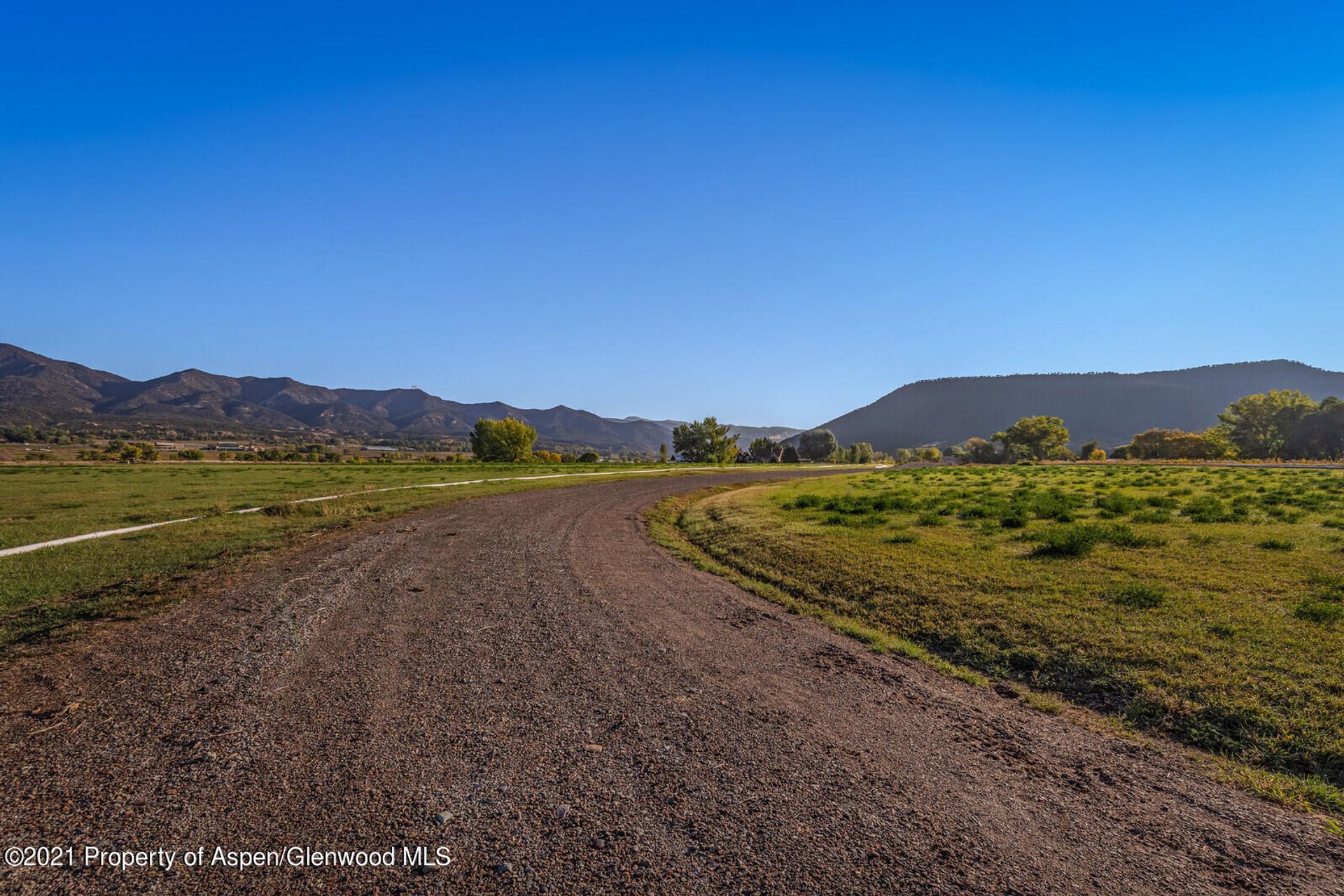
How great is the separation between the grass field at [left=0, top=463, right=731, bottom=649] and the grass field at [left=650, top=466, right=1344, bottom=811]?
36.7ft

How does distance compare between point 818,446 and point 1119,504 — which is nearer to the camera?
point 1119,504

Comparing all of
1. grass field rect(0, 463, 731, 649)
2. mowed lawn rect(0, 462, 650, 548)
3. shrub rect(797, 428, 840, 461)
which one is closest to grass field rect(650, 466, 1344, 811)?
grass field rect(0, 463, 731, 649)

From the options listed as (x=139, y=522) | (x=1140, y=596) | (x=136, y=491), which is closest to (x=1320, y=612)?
(x=1140, y=596)

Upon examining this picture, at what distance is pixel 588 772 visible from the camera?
4.14 metres

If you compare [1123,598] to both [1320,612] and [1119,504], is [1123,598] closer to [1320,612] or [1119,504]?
[1320,612]

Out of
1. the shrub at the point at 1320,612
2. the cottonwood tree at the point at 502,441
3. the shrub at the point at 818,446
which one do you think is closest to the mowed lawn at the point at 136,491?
the shrub at the point at 1320,612

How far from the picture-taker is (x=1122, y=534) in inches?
448

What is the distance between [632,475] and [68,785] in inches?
1773

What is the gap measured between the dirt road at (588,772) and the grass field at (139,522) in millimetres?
2351

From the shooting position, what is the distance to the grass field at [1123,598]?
17.1 feet

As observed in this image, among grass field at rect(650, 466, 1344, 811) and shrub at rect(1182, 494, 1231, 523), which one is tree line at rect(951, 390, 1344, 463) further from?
grass field at rect(650, 466, 1344, 811)

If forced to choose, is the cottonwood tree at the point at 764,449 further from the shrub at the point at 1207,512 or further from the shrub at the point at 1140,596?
the shrub at the point at 1140,596

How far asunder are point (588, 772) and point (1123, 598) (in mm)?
8581

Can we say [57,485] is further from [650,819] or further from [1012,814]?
[1012,814]
